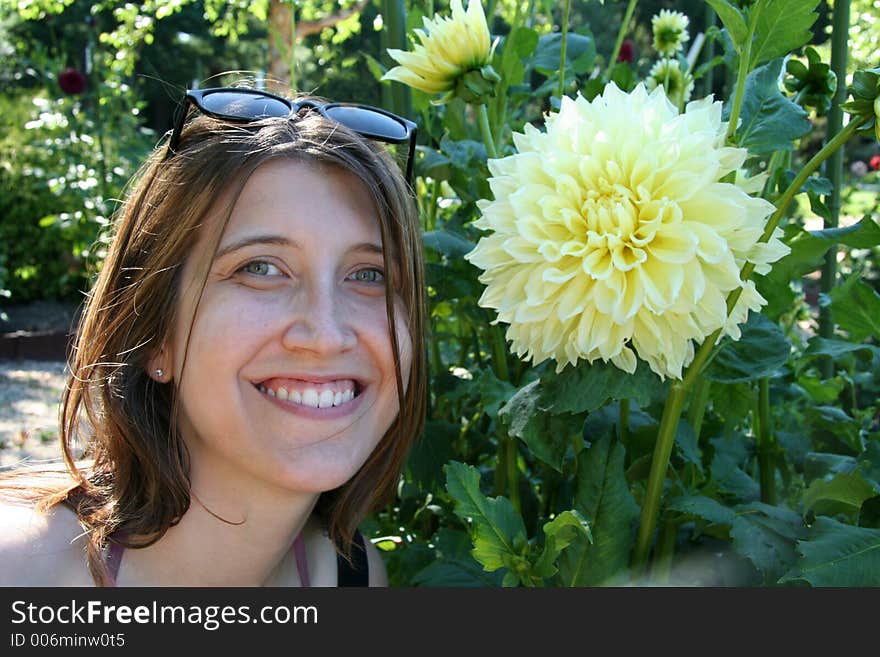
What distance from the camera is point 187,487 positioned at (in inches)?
58.6

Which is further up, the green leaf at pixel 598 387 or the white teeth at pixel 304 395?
the green leaf at pixel 598 387

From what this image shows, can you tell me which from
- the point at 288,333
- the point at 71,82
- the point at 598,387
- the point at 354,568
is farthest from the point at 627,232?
the point at 71,82

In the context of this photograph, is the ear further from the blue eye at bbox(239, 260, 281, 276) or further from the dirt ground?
the dirt ground

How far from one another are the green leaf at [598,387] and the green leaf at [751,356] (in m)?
0.15

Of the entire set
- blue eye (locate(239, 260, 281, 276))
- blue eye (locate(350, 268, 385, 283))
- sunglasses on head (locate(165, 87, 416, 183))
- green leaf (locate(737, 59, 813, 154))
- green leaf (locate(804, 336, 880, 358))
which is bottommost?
green leaf (locate(804, 336, 880, 358))

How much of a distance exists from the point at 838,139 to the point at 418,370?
30.3 inches

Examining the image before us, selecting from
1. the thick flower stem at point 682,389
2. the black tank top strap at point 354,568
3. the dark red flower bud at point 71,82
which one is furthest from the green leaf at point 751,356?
the dark red flower bud at point 71,82

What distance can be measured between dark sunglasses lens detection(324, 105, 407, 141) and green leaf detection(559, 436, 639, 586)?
62cm

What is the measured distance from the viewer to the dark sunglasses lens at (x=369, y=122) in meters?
1.54

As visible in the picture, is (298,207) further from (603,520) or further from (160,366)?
(603,520)

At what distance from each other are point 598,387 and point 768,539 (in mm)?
327

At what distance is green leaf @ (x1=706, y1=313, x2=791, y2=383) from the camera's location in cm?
122

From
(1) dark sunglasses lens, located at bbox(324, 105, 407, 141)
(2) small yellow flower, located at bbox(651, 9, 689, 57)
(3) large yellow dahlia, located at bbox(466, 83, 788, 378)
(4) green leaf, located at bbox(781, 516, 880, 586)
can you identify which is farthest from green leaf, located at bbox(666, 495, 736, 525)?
(2) small yellow flower, located at bbox(651, 9, 689, 57)

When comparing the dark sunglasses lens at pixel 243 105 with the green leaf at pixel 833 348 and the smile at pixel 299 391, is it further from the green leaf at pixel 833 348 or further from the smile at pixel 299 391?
the green leaf at pixel 833 348
